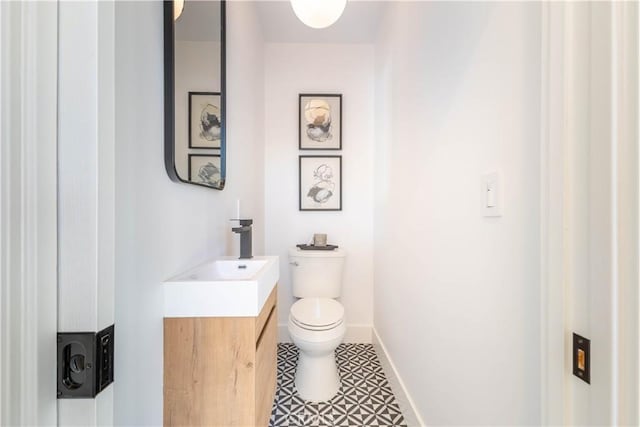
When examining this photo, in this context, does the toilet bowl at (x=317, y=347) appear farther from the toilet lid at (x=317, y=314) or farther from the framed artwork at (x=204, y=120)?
the framed artwork at (x=204, y=120)

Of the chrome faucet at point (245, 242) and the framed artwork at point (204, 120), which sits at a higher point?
the framed artwork at point (204, 120)

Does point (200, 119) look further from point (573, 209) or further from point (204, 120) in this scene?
point (573, 209)

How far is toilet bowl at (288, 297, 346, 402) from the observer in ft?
5.32

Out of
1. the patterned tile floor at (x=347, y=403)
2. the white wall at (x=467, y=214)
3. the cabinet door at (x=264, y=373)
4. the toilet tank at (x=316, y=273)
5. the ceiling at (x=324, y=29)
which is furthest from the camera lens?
the toilet tank at (x=316, y=273)

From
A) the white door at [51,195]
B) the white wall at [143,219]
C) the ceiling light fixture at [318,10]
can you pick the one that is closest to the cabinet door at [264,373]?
the white wall at [143,219]

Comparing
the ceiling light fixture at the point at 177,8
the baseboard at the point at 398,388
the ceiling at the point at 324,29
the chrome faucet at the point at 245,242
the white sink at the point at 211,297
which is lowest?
the baseboard at the point at 398,388

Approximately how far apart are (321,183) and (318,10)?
49.9 inches

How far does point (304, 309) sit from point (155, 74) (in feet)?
4.82

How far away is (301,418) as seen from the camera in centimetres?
154

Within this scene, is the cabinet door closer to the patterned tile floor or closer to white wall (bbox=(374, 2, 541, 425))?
the patterned tile floor

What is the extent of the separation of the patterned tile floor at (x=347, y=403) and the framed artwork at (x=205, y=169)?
1315 mm

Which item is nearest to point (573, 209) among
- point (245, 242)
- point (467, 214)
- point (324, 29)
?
point (467, 214)

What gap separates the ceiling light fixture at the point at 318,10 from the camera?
134 cm
